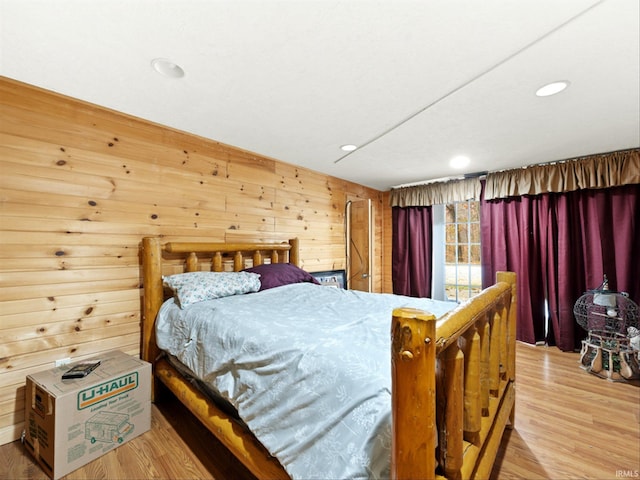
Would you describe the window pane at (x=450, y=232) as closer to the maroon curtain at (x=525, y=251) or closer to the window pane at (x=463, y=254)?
the window pane at (x=463, y=254)

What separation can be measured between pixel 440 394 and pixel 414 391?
0.24 meters

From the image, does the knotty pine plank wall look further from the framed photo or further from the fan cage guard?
the fan cage guard

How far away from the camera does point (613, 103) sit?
1863mm

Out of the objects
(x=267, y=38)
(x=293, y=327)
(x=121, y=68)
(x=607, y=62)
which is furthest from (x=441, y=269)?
(x=121, y=68)

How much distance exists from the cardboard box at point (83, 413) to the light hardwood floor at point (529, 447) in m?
0.07

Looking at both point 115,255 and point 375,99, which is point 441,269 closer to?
point 375,99

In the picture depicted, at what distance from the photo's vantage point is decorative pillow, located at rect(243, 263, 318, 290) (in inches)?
94.1

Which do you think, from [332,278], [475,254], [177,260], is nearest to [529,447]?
[332,278]

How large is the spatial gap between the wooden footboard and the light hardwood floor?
1.88 feet

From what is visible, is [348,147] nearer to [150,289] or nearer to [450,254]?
[150,289]

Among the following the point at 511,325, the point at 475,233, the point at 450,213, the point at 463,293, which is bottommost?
the point at 463,293

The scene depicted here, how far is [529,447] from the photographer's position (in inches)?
63.2

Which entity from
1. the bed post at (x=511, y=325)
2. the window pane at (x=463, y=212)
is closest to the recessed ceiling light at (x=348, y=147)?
the bed post at (x=511, y=325)

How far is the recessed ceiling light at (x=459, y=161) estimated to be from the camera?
2994 mm
